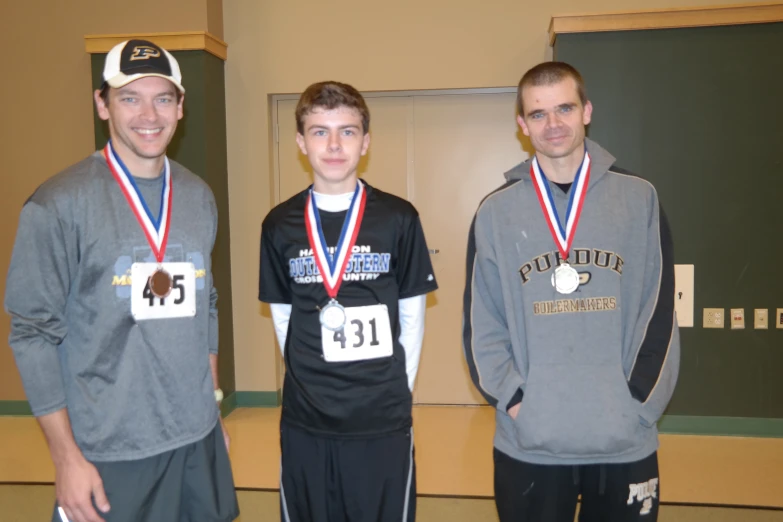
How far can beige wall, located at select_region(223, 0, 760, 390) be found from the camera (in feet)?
14.6

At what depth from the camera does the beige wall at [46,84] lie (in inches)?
175

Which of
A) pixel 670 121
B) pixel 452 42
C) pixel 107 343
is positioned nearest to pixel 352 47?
pixel 452 42

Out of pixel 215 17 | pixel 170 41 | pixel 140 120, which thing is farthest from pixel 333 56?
pixel 140 120

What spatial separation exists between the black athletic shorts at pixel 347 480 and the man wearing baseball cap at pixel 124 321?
21cm

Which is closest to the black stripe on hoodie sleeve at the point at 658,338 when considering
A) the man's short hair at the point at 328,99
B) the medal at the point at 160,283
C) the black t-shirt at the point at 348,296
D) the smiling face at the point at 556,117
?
the smiling face at the point at 556,117

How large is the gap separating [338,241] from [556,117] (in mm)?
727

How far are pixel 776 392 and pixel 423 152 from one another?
290 centimetres

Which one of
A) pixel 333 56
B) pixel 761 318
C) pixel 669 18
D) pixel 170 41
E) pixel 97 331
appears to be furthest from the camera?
pixel 333 56

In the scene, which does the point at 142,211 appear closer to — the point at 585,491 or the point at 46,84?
the point at 585,491

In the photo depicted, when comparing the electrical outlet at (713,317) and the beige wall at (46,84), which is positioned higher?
the beige wall at (46,84)

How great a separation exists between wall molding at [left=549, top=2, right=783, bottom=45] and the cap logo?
119 inches

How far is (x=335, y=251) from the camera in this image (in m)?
1.84

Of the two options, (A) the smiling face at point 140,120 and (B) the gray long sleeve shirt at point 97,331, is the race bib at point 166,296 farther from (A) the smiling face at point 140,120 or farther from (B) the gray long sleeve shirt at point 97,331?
(A) the smiling face at point 140,120

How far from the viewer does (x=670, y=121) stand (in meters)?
4.07
